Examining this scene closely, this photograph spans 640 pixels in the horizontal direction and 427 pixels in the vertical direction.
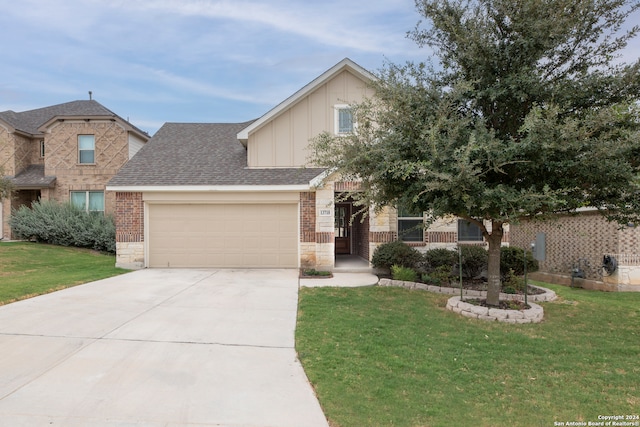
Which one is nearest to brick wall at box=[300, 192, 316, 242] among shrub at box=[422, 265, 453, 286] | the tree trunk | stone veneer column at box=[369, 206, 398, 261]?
stone veneer column at box=[369, 206, 398, 261]

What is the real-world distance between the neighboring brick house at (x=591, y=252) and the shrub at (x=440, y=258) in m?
2.19

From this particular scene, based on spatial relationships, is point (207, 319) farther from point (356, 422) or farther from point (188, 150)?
point (188, 150)

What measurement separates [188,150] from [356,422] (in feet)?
44.3

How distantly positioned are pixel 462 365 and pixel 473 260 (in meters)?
6.23

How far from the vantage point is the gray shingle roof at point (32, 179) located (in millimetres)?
17688

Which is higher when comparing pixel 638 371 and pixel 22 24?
pixel 22 24

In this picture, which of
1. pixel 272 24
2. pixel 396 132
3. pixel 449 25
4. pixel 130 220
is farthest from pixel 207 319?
pixel 272 24

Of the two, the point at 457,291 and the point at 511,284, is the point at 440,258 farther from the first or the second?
the point at 511,284

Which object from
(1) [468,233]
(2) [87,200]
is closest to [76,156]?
(2) [87,200]

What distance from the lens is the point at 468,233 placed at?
494 inches

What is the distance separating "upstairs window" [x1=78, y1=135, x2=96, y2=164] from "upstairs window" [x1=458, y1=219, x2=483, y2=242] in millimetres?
16653

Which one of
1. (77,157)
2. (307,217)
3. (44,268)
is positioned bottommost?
(44,268)

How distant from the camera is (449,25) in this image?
687cm

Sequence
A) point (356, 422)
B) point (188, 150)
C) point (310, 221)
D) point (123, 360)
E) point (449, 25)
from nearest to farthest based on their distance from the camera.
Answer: point (356, 422) < point (123, 360) < point (449, 25) < point (310, 221) < point (188, 150)
